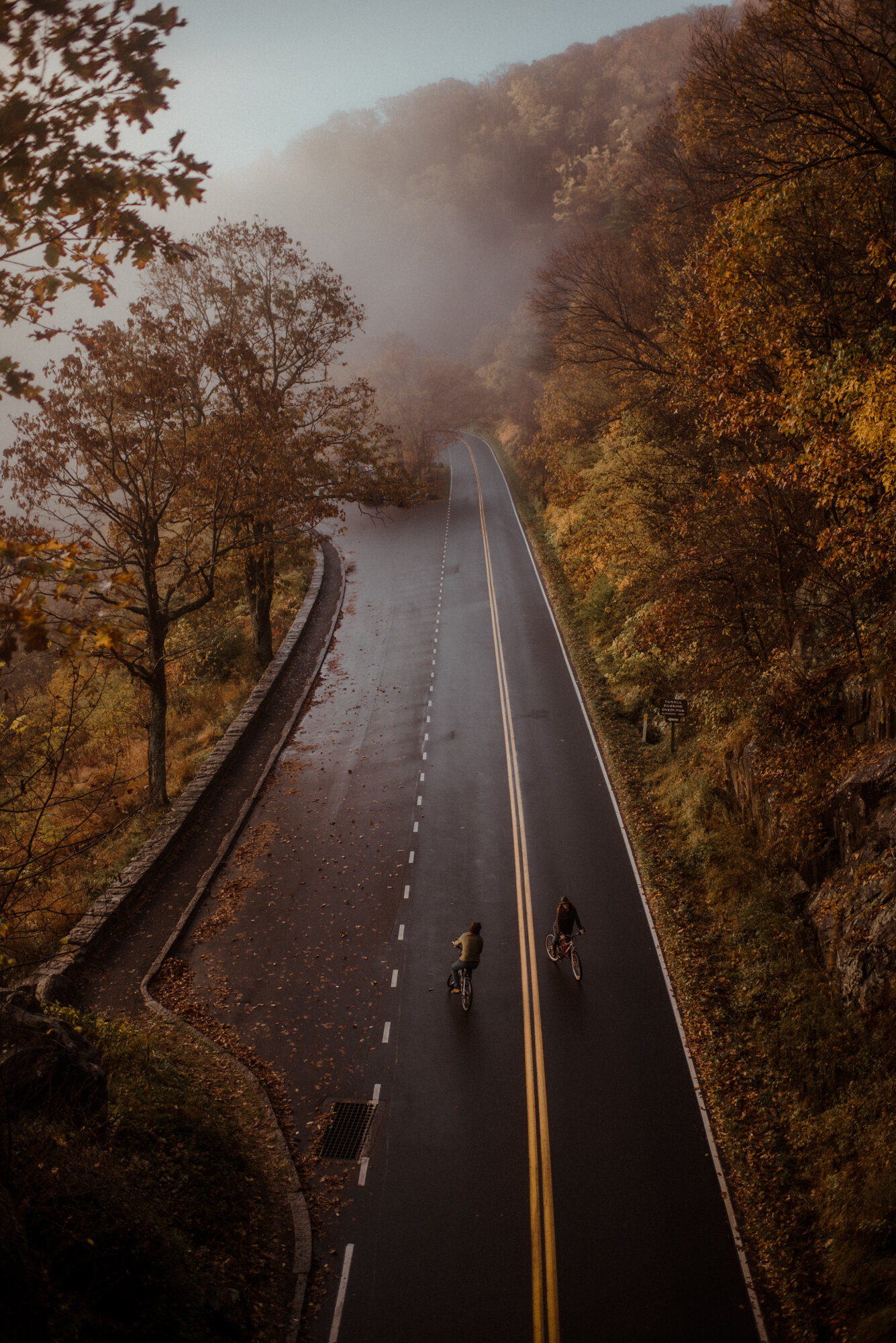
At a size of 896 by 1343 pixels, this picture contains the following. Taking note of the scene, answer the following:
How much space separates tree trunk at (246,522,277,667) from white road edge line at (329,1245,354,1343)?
18265 mm

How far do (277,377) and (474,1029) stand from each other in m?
22.7

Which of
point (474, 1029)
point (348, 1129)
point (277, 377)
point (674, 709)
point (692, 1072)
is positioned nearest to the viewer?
point (348, 1129)

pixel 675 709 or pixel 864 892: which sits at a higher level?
pixel 675 709

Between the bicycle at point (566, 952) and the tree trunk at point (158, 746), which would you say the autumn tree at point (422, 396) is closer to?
the tree trunk at point (158, 746)

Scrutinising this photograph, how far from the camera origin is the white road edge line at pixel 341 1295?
830 cm

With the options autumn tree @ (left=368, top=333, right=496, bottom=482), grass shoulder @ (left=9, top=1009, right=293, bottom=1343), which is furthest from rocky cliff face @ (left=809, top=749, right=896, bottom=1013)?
autumn tree @ (left=368, top=333, right=496, bottom=482)

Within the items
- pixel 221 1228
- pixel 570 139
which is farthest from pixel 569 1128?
pixel 570 139

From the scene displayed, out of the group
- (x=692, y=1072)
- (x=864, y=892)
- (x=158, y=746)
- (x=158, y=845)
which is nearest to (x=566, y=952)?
(x=692, y=1072)

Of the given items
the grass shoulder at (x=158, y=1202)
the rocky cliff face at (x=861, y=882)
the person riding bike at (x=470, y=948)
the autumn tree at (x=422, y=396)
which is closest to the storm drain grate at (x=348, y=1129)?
the grass shoulder at (x=158, y=1202)

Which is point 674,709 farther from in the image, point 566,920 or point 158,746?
point 158,746

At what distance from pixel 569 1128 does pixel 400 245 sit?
431 feet

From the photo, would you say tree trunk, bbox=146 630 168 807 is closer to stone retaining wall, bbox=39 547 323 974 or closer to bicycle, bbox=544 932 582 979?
stone retaining wall, bbox=39 547 323 974

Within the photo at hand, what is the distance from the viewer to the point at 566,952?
13578 mm

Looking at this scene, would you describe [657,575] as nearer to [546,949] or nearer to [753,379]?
[753,379]
